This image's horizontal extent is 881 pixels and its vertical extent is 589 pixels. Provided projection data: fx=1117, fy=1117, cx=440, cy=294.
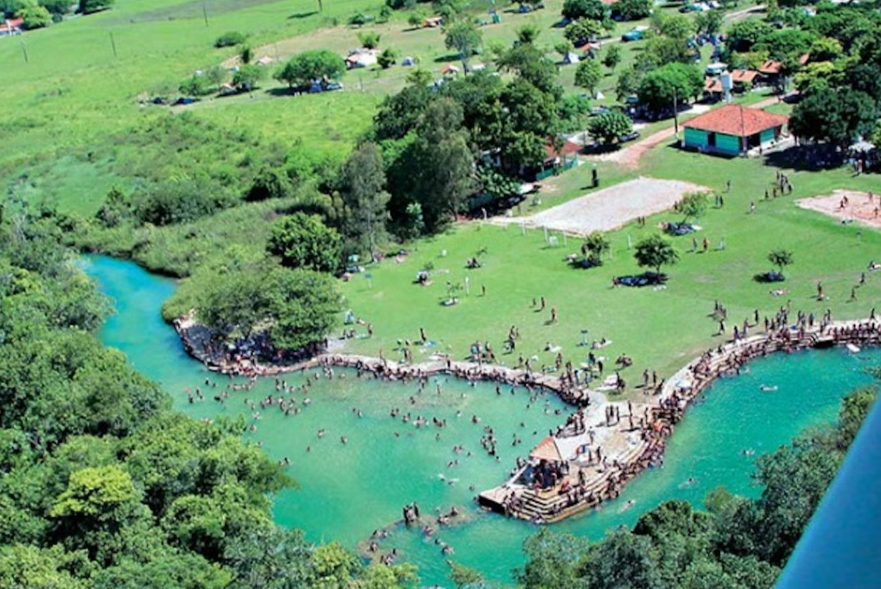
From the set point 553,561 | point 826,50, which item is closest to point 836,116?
point 826,50

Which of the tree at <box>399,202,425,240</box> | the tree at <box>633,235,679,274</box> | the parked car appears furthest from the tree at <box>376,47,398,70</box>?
the tree at <box>633,235,679,274</box>

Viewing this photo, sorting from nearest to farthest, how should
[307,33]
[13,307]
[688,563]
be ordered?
[688,563] < [13,307] < [307,33]

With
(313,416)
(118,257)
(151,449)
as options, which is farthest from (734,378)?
(118,257)

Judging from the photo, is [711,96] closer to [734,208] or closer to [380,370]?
[734,208]

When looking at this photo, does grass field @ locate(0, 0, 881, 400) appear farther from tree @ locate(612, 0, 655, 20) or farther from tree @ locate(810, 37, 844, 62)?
tree @ locate(810, 37, 844, 62)

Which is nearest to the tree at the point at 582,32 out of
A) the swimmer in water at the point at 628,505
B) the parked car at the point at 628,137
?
the parked car at the point at 628,137

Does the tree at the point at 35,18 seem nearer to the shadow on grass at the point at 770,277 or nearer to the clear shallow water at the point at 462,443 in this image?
the clear shallow water at the point at 462,443

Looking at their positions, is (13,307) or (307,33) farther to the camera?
(307,33)
